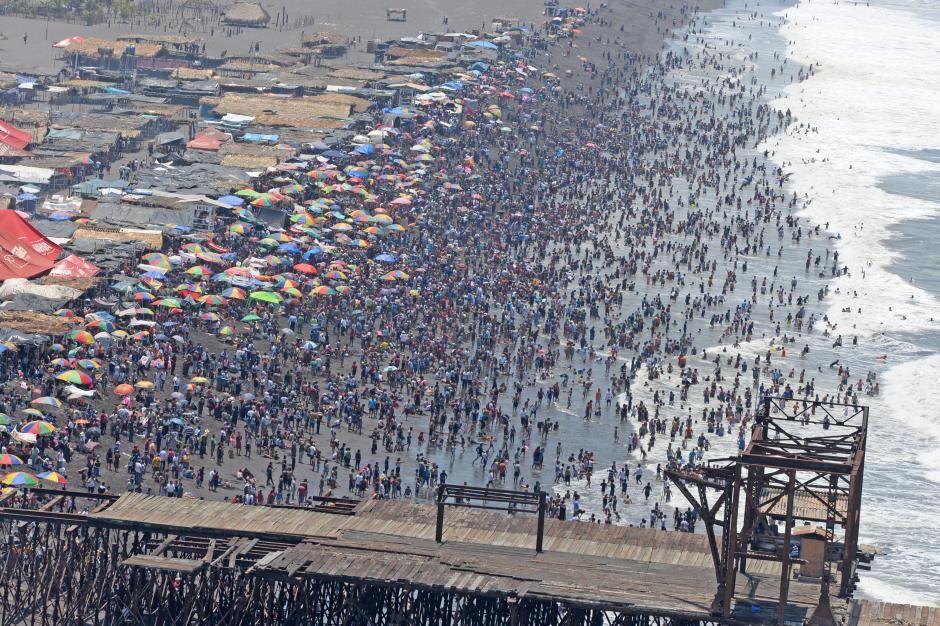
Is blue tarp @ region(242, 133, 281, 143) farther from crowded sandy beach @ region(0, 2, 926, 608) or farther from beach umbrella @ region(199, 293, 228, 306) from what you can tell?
beach umbrella @ region(199, 293, 228, 306)

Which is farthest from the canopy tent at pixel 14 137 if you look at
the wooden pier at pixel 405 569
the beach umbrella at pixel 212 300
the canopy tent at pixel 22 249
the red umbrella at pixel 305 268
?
the wooden pier at pixel 405 569

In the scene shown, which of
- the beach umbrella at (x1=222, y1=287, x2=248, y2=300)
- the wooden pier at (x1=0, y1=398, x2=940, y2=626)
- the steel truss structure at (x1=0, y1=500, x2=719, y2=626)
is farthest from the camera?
the beach umbrella at (x1=222, y1=287, x2=248, y2=300)

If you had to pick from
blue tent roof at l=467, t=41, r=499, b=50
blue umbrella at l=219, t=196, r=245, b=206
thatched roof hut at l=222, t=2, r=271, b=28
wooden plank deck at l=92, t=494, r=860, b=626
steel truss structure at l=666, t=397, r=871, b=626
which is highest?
thatched roof hut at l=222, t=2, r=271, b=28

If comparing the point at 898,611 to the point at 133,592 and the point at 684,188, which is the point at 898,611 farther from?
the point at 684,188

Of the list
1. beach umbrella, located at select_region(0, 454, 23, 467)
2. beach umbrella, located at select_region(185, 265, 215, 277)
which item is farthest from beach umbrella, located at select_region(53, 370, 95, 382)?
beach umbrella, located at select_region(185, 265, 215, 277)

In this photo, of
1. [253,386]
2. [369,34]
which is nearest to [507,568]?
[253,386]

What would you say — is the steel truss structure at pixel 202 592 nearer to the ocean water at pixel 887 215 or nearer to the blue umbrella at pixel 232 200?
the ocean water at pixel 887 215
